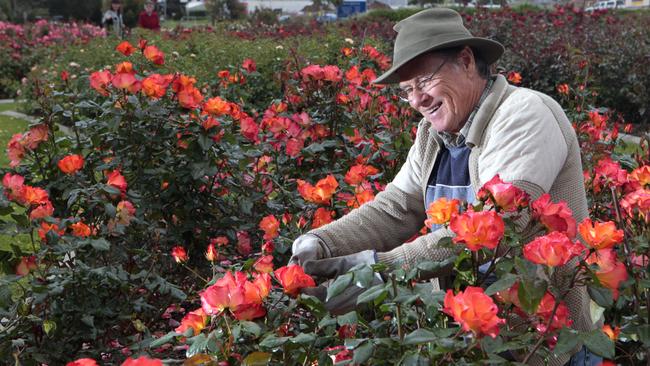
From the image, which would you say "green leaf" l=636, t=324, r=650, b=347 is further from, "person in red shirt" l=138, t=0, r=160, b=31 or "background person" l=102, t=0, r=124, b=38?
"background person" l=102, t=0, r=124, b=38

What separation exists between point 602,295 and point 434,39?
867mm

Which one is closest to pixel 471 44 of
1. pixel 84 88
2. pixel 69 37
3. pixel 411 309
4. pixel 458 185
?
pixel 458 185

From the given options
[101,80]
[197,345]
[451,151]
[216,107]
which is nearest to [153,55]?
[101,80]

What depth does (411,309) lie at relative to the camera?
1479mm

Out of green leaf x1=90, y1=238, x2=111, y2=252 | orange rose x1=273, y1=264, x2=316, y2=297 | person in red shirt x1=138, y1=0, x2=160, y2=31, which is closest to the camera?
orange rose x1=273, y1=264, x2=316, y2=297

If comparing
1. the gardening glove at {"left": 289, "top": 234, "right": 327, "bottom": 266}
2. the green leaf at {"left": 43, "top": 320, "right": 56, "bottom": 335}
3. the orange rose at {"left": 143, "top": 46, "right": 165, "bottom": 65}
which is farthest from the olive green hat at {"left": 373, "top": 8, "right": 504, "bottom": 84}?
the orange rose at {"left": 143, "top": 46, "right": 165, "bottom": 65}

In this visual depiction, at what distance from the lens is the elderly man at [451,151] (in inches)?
70.5

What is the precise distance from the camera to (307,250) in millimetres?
1907

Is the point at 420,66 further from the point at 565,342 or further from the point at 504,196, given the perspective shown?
the point at 565,342

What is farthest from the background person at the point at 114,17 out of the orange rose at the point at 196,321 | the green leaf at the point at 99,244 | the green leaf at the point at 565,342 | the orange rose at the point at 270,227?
the green leaf at the point at 565,342

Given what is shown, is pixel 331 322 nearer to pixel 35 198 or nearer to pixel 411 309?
pixel 411 309

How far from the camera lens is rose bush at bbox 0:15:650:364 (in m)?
1.31

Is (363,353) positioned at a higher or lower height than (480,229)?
lower

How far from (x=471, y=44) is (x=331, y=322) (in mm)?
906
